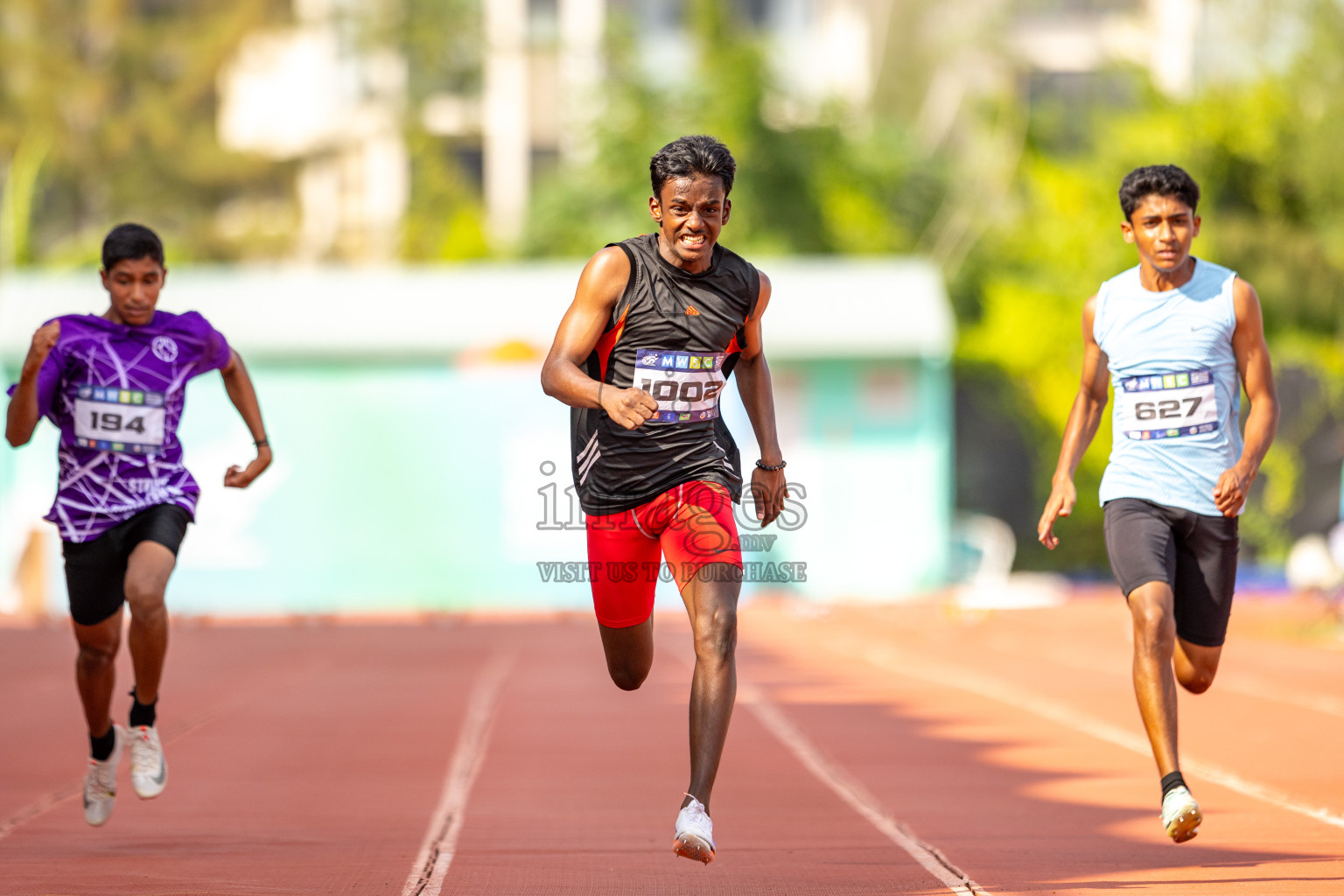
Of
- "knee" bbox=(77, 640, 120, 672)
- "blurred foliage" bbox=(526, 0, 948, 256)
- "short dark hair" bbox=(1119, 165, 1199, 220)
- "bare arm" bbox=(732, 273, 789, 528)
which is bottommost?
"knee" bbox=(77, 640, 120, 672)

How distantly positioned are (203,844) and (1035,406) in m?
18.2

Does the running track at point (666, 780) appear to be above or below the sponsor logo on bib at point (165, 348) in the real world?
below

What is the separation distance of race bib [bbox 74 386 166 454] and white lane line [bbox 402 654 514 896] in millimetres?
1756

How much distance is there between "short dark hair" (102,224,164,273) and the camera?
623 centimetres

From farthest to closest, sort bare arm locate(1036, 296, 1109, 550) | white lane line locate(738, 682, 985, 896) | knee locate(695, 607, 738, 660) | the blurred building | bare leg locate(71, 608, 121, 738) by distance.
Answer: the blurred building
bare leg locate(71, 608, 121, 738)
bare arm locate(1036, 296, 1109, 550)
white lane line locate(738, 682, 985, 896)
knee locate(695, 607, 738, 660)

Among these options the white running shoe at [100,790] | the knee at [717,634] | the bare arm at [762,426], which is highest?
the bare arm at [762,426]

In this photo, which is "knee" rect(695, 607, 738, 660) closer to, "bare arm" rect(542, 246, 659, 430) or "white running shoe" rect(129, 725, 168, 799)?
"bare arm" rect(542, 246, 659, 430)

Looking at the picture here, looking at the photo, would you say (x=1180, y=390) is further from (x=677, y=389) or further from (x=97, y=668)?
(x=97, y=668)

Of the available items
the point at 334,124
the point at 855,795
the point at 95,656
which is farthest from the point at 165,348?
the point at 334,124

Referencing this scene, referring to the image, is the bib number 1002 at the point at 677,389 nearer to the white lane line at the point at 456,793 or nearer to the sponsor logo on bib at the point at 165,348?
the white lane line at the point at 456,793

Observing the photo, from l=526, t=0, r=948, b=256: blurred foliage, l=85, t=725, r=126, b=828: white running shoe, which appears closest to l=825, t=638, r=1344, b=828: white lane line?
l=85, t=725, r=126, b=828: white running shoe

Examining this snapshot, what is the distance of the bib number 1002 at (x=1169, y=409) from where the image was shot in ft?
19.2

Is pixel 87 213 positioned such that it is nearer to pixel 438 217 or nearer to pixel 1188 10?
pixel 438 217

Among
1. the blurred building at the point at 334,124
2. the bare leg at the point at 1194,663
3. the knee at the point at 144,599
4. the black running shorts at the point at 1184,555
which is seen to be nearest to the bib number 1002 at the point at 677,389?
the black running shorts at the point at 1184,555
